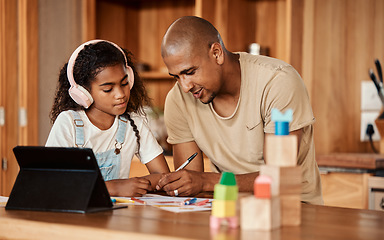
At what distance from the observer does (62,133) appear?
1921mm

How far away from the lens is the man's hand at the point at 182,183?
5.78 feet

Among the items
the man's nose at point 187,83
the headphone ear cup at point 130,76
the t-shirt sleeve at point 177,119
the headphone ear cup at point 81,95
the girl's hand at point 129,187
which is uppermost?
the headphone ear cup at point 130,76

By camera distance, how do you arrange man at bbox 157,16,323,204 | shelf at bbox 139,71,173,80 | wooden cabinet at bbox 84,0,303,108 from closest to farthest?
man at bbox 157,16,323,204 < wooden cabinet at bbox 84,0,303,108 < shelf at bbox 139,71,173,80

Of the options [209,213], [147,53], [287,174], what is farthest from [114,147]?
[147,53]

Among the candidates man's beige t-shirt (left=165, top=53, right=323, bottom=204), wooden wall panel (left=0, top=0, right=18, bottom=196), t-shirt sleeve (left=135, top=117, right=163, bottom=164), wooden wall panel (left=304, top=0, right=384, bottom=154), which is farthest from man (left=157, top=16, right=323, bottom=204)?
wooden wall panel (left=0, top=0, right=18, bottom=196)

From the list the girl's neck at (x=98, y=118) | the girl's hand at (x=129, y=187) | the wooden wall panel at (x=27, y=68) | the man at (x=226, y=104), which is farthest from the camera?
the wooden wall panel at (x=27, y=68)

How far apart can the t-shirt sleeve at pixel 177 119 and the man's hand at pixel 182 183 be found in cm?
48

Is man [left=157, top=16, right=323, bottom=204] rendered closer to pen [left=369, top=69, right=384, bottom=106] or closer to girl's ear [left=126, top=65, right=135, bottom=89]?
girl's ear [left=126, top=65, right=135, bottom=89]

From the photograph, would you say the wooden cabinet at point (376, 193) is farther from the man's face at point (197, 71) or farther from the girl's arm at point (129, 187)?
the girl's arm at point (129, 187)

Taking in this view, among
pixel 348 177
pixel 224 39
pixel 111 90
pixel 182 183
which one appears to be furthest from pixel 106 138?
pixel 224 39

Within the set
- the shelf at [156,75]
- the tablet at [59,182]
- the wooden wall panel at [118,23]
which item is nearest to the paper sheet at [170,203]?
the tablet at [59,182]

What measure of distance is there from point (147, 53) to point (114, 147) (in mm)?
2358

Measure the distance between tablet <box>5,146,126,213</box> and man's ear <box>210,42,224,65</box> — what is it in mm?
831

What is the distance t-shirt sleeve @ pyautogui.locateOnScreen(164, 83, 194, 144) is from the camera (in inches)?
89.8
